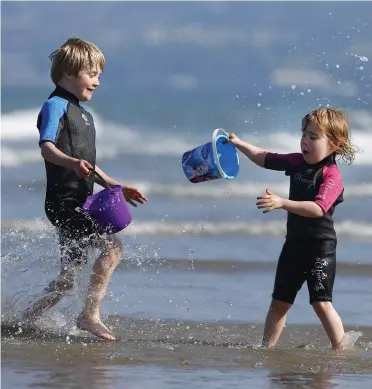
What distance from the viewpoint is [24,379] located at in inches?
158

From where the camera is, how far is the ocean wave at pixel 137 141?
11.7 meters

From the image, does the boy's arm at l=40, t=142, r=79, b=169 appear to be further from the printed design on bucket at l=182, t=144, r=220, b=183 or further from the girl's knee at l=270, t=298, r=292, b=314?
the girl's knee at l=270, t=298, r=292, b=314

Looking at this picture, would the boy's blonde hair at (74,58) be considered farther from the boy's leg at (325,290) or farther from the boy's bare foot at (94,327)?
the boy's leg at (325,290)

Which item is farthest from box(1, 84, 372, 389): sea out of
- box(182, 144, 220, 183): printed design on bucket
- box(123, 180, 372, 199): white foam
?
box(182, 144, 220, 183): printed design on bucket

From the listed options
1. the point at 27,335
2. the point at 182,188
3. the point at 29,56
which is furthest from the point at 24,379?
the point at 29,56

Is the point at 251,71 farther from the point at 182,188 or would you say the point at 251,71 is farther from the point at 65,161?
the point at 65,161

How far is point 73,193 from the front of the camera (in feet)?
16.7

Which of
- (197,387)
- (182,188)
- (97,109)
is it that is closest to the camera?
(197,387)

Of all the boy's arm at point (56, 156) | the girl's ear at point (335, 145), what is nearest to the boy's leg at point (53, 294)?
Answer: the boy's arm at point (56, 156)

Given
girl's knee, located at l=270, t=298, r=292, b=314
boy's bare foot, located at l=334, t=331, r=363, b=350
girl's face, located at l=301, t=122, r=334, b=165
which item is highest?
girl's face, located at l=301, t=122, r=334, b=165

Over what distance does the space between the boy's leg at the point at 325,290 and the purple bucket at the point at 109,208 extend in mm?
859

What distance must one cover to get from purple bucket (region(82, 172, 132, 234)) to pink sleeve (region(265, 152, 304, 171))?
72 centimetres

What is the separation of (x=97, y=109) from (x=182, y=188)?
132 inches

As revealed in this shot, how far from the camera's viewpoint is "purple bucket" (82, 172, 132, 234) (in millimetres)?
4895
